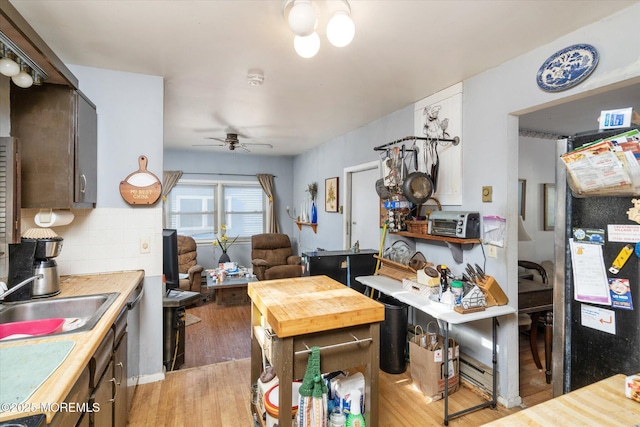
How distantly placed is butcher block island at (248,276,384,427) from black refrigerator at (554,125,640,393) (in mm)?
847

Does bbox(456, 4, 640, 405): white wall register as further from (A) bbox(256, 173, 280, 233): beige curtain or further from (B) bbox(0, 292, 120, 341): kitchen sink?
(A) bbox(256, 173, 280, 233): beige curtain

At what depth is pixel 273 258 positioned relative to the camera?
5621 millimetres

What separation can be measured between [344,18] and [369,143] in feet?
8.25

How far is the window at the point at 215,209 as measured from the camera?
6.03 metres

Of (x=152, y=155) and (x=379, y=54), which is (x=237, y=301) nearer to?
(x=152, y=155)

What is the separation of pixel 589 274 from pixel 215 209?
5.95 m

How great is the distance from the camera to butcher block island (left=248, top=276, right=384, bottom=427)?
1.29 m

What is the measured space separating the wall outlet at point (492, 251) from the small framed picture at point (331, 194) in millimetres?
2467

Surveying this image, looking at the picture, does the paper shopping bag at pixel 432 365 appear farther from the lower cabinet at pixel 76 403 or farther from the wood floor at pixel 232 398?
the lower cabinet at pixel 76 403

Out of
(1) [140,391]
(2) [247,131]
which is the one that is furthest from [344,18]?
(2) [247,131]

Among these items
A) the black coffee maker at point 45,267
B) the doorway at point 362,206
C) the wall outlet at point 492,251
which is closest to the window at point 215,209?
the doorway at point 362,206

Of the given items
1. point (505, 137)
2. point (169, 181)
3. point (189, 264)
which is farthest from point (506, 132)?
point (169, 181)

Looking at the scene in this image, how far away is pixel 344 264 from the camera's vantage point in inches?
134

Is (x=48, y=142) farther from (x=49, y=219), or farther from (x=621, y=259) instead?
(x=621, y=259)
